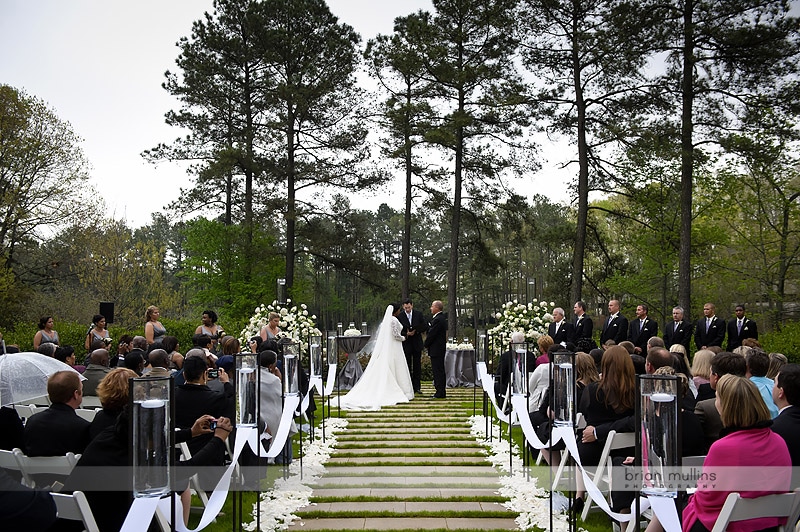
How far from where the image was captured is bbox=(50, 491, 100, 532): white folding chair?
10.8ft

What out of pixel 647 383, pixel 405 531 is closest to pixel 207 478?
pixel 405 531

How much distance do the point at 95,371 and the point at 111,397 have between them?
3055mm

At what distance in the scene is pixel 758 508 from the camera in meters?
3.12

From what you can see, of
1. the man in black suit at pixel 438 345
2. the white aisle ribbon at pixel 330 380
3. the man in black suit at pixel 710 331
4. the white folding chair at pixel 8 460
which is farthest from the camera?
the man in black suit at pixel 438 345

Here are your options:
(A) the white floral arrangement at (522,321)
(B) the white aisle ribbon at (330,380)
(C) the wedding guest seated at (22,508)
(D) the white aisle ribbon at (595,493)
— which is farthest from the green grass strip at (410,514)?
(A) the white floral arrangement at (522,321)

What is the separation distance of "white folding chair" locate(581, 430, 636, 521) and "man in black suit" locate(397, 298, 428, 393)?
7904 mm

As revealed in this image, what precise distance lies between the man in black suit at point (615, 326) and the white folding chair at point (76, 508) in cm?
978

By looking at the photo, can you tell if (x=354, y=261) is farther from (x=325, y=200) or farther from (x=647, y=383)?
(x=647, y=383)

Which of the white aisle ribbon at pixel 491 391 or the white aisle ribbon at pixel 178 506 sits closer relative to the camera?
the white aisle ribbon at pixel 178 506

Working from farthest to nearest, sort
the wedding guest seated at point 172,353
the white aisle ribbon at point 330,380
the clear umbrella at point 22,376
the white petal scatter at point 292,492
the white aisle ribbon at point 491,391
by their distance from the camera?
the white aisle ribbon at point 330,380 < the white aisle ribbon at point 491,391 < the wedding guest seated at point 172,353 < the clear umbrella at point 22,376 < the white petal scatter at point 292,492

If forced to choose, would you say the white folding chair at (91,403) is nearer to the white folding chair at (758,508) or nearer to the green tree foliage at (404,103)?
the white folding chair at (758,508)

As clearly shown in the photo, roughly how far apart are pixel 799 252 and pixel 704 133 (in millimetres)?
7551

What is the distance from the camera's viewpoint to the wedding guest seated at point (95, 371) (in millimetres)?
6809

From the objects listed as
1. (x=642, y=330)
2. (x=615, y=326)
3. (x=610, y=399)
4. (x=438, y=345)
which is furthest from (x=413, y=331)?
(x=610, y=399)
